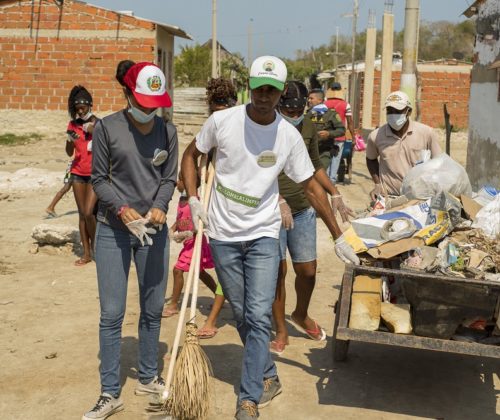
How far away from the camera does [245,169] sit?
14.5 ft

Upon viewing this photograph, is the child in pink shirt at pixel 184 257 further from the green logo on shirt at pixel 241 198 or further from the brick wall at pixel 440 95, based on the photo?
the brick wall at pixel 440 95

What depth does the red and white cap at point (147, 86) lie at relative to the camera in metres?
4.41

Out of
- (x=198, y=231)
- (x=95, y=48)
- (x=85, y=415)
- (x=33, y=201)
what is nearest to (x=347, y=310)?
(x=198, y=231)

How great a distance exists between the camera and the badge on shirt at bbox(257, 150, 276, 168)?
4.42 m

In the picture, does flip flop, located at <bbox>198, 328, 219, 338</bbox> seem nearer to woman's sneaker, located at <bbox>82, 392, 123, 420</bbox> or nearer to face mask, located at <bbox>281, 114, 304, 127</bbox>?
woman's sneaker, located at <bbox>82, 392, 123, 420</bbox>

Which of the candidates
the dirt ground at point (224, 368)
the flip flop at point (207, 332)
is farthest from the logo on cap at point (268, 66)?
the flip flop at point (207, 332)

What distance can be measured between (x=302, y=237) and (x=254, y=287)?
1275 mm

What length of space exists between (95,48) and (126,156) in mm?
17886

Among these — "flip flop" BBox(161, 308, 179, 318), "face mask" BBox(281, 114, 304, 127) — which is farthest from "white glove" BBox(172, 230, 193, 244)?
"face mask" BBox(281, 114, 304, 127)

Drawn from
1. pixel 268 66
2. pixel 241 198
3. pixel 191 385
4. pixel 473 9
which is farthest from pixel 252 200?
pixel 473 9

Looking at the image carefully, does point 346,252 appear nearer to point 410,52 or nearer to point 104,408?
point 104,408

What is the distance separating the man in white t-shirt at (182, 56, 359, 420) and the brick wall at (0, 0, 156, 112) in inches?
684

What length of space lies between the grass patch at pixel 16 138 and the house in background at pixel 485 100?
493 inches

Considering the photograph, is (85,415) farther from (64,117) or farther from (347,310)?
(64,117)
